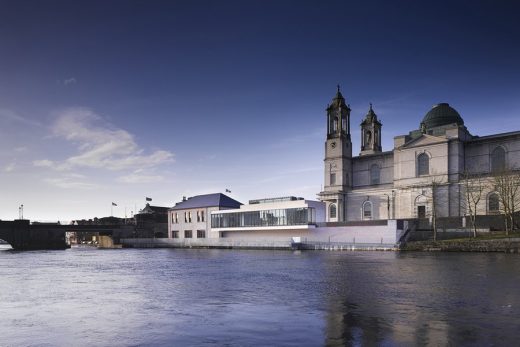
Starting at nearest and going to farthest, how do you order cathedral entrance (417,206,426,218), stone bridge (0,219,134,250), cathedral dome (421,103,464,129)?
cathedral entrance (417,206,426,218) < cathedral dome (421,103,464,129) < stone bridge (0,219,134,250)

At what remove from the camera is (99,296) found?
85.2 ft

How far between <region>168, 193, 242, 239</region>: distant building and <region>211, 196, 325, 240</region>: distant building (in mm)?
2647

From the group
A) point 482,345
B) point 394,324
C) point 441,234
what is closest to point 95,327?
point 394,324

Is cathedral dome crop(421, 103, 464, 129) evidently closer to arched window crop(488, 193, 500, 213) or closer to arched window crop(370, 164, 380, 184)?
arched window crop(370, 164, 380, 184)

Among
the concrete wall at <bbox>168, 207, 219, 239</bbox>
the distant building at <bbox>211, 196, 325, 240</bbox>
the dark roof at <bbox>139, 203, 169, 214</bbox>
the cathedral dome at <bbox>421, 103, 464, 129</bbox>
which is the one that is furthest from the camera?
the dark roof at <bbox>139, 203, 169, 214</bbox>

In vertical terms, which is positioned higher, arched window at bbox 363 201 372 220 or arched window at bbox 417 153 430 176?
arched window at bbox 417 153 430 176

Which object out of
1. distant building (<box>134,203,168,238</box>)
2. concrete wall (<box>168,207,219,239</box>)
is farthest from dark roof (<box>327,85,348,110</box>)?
distant building (<box>134,203,168,238</box>)

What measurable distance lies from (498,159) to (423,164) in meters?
13.7

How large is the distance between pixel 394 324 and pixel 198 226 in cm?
10716

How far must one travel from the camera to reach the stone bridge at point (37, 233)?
128 meters

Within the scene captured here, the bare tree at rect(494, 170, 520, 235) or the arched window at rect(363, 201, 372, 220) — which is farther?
Answer: the arched window at rect(363, 201, 372, 220)

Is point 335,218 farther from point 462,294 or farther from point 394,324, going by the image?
point 394,324

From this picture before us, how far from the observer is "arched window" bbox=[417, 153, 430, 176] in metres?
94.0

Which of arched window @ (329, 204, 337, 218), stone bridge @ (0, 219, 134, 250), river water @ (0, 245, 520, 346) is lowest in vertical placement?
stone bridge @ (0, 219, 134, 250)
